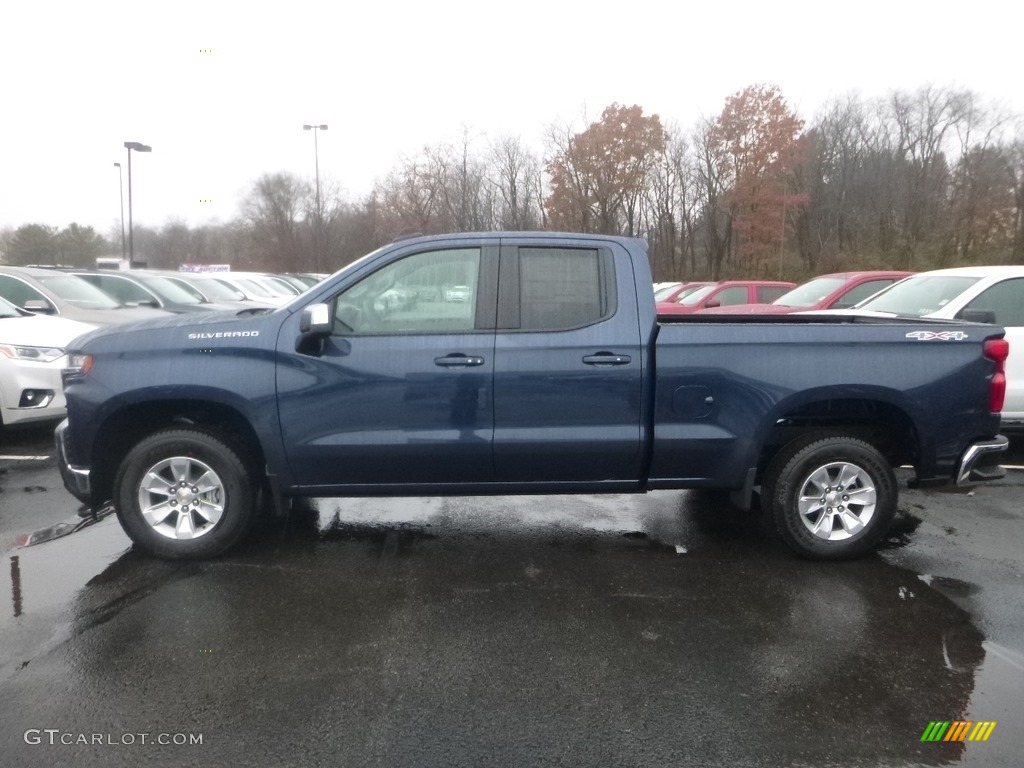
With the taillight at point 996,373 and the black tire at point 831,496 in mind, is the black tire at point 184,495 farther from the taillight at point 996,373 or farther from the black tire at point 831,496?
the taillight at point 996,373

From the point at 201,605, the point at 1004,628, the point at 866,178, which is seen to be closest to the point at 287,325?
the point at 201,605

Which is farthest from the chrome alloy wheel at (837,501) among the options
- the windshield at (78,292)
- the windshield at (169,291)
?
the windshield at (169,291)

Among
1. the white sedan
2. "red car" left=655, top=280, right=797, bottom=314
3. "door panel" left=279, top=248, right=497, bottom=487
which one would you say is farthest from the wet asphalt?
"red car" left=655, top=280, right=797, bottom=314

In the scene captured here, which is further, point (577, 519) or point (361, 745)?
point (577, 519)

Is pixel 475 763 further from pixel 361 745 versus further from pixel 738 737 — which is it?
pixel 738 737

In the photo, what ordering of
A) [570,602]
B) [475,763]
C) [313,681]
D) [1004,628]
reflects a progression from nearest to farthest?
1. [475,763]
2. [313,681]
3. [1004,628]
4. [570,602]

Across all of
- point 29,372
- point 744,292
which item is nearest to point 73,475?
point 29,372

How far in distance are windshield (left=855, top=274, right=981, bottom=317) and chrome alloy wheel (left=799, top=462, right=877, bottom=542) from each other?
3.62 m

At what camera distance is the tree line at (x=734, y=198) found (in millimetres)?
34594

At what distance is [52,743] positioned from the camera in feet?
9.52

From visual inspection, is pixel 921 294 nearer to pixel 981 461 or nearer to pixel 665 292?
pixel 981 461

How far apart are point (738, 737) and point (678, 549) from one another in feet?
6.77

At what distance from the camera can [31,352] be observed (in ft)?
25.0

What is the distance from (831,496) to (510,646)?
2307mm
